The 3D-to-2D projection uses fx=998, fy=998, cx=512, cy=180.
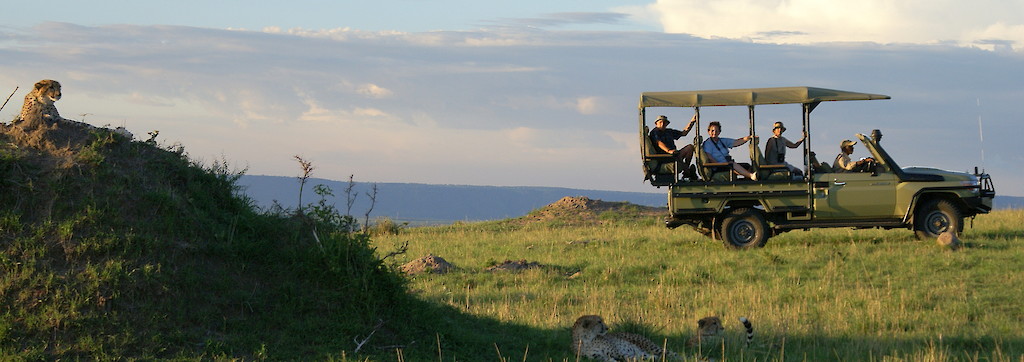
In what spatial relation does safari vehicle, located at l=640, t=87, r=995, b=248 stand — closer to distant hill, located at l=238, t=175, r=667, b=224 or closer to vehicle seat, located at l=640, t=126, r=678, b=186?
vehicle seat, located at l=640, t=126, r=678, b=186

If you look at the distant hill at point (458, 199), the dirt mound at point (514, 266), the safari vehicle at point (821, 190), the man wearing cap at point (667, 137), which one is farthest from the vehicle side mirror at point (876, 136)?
the distant hill at point (458, 199)

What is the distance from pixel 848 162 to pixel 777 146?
147 centimetres

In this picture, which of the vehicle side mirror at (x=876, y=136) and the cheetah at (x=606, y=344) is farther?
the vehicle side mirror at (x=876, y=136)

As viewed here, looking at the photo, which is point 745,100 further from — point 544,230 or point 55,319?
point 55,319

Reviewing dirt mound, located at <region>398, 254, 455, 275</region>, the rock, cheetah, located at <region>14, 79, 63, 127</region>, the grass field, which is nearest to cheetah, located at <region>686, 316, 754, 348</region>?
the grass field

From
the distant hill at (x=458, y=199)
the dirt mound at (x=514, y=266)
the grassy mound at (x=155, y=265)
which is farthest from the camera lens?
the distant hill at (x=458, y=199)

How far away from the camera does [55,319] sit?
7.15 metres

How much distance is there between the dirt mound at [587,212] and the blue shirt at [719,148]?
382 inches

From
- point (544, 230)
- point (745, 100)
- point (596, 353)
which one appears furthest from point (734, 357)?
point (544, 230)

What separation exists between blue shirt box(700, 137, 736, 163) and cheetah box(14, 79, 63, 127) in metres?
11.9

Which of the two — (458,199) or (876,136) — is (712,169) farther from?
(458,199)

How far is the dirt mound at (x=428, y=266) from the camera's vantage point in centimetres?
1680

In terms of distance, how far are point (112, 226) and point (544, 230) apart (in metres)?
17.8

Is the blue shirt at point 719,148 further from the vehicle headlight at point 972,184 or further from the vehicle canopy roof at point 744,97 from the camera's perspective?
the vehicle headlight at point 972,184
